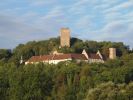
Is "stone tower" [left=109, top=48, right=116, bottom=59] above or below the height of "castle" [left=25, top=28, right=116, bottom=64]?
above

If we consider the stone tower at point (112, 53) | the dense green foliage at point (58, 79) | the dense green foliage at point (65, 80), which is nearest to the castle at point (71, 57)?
the stone tower at point (112, 53)

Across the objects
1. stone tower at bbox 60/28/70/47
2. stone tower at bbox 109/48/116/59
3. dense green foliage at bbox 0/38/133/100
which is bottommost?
dense green foliage at bbox 0/38/133/100

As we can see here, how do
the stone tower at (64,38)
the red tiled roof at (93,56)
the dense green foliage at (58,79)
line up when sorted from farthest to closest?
the stone tower at (64,38) < the red tiled roof at (93,56) < the dense green foliage at (58,79)

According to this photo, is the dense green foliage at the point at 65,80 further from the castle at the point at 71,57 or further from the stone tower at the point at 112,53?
the castle at the point at 71,57

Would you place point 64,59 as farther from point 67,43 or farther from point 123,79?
point 123,79

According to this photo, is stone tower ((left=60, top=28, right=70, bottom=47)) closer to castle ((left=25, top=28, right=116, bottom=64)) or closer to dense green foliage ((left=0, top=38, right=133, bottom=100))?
castle ((left=25, top=28, right=116, bottom=64))

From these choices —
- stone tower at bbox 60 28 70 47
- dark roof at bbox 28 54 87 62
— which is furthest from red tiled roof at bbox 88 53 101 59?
stone tower at bbox 60 28 70 47

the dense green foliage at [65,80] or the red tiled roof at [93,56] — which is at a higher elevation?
the red tiled roof at [93,56]

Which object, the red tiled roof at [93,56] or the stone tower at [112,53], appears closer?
the red tiled roof at [93,56]

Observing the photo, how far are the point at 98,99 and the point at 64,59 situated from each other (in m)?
38.0

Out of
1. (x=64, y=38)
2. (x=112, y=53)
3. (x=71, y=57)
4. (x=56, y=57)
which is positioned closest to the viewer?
(x=71, y=57)

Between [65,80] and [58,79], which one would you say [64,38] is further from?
[58,79]

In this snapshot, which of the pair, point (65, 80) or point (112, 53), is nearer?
point (65, 80)

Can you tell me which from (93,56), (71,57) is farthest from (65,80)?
(93,56)
